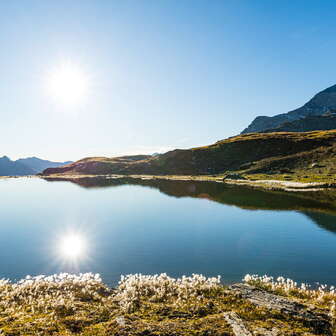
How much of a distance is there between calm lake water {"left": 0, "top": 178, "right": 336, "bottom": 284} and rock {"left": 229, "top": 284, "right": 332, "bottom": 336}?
17.2 ft

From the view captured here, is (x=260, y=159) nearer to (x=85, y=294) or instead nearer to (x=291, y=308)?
(x=291, y=308)

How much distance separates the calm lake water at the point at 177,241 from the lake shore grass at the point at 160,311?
4.35m

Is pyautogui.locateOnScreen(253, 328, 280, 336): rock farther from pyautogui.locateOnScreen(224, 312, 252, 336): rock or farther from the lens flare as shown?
the lens flare

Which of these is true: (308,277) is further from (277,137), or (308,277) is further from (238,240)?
(277,137)

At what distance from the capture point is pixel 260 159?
14438 cm

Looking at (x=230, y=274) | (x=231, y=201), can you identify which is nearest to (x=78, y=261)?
(x=230, y=274)

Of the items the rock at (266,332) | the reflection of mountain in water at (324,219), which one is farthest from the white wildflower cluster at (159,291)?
the reflection of mountain in water at (324,219)

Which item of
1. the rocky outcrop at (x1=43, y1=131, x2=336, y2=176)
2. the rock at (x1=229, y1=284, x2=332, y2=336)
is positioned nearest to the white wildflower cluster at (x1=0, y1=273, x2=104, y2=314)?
the rock at (x1=229, y1=284, x2=332, y2=336)

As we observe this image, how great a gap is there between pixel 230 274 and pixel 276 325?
1043 centimetres

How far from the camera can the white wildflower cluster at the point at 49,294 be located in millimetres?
13789

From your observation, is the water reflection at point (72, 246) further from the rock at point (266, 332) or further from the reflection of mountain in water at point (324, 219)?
the reflection of mountain in water at point (324, 219)

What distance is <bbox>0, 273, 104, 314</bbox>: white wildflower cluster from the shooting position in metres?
13.8

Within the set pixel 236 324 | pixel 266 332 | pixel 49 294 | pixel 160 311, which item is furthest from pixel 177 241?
pixel 266 332

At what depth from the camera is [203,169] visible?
6314 inches
